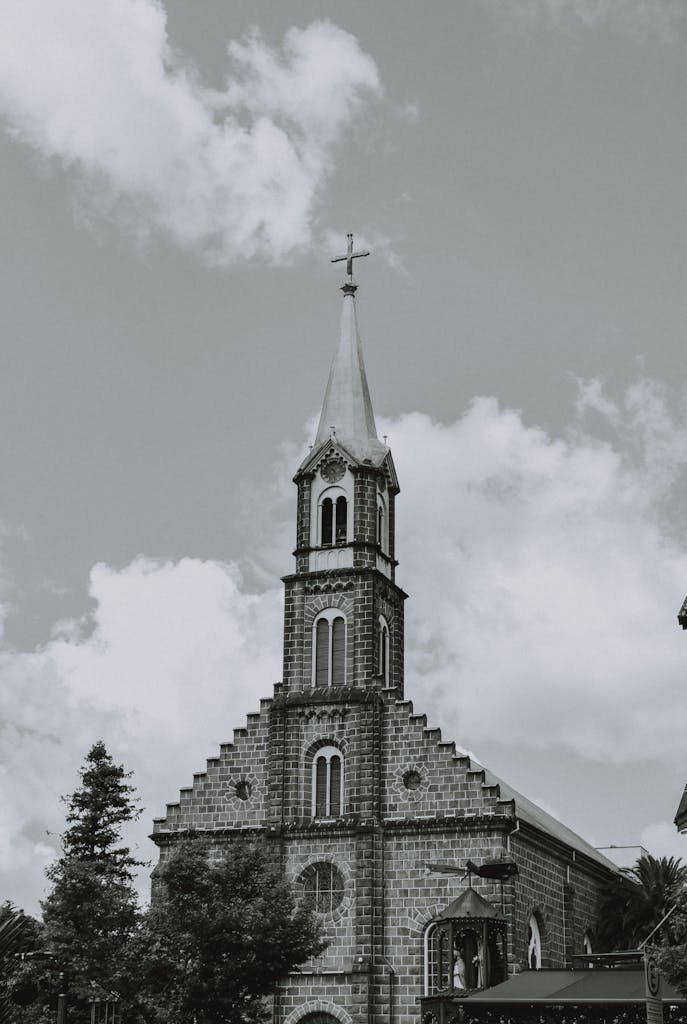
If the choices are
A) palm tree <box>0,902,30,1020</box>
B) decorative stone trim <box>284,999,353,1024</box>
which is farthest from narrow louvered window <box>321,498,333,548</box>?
palm tree <box>0,902,30,1020</box>

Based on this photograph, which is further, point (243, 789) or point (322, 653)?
point (322, 653)

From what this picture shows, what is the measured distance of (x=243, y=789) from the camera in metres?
58.2

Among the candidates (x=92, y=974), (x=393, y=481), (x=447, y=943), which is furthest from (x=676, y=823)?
(x=393, y=481)

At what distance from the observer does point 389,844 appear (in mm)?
55031

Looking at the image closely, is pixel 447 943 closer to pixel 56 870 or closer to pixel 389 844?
pixel 389 844

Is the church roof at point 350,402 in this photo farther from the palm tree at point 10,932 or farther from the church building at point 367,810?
the palm tree at point 10,932

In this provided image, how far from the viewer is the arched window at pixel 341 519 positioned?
60906mm

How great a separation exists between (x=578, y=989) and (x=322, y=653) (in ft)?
86.9

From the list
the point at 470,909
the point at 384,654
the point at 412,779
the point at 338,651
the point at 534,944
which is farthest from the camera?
the point at 384,654

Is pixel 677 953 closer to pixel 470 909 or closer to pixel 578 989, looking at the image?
pixel 578 989

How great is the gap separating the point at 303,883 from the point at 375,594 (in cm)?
1268

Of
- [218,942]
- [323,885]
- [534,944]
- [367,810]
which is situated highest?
[367,810]

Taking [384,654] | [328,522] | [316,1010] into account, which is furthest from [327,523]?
[316,1010]

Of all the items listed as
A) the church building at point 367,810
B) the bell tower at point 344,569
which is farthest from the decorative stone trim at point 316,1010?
the bell tower at point 344,569
